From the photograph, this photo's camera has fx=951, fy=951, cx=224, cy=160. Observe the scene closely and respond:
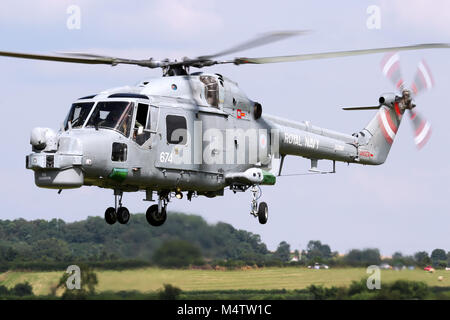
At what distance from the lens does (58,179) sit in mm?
20578

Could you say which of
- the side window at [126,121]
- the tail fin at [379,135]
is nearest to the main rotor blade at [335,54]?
the side window at [126,121]

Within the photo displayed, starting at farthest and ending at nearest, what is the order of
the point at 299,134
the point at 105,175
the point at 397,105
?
the point at 397,105 → the point at 299,134 → the point at 105,175

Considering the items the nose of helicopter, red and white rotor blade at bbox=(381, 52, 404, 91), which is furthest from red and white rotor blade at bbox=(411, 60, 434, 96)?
the nose of helicopter

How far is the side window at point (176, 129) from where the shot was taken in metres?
22.5

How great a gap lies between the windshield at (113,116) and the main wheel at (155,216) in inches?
106

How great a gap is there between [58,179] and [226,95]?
5485mm

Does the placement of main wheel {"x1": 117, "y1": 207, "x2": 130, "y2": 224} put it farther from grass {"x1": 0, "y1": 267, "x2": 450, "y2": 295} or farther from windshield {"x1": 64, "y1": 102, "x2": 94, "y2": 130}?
windshield {"x1": 64, "y1": 102, "x2": 94, "y2": 130}

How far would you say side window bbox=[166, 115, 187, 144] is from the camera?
22.5 m

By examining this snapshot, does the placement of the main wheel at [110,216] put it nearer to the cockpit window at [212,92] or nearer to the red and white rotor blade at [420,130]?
the cockpit window at [212,92]

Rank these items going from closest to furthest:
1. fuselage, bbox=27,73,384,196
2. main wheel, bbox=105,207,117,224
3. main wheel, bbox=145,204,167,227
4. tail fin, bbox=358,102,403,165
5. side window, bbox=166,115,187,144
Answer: fuselage, bbox=27,73,384,196 → side window, bbox=166,115,187,144 → main wheel, bbox=105,207,117,224 → main wheel, bbox=145,204,167,227 → tail fin, bbox=358,102,403,165

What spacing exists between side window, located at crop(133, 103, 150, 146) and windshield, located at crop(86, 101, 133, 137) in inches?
7.8
